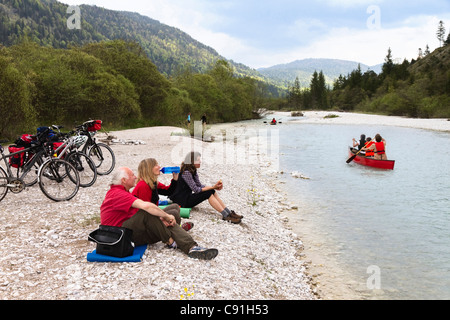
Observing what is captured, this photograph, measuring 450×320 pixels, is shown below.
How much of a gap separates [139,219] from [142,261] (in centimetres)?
72

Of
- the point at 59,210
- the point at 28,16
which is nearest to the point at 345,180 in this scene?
the point at 59,210

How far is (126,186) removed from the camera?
5562mm

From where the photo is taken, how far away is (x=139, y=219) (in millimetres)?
5629

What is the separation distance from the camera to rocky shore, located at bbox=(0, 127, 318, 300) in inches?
187

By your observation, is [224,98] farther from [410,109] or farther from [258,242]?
[258,242]

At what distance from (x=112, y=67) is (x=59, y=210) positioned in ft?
118

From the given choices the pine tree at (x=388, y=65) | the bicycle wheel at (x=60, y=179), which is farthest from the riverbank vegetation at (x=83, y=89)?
the pine tree at (x=388, y=65)

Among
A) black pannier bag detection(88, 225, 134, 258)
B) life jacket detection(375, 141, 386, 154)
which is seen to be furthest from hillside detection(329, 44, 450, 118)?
black pannier bag detection(88, 225, 134, 258)

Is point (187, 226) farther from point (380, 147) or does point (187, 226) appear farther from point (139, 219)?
point (380, 147)

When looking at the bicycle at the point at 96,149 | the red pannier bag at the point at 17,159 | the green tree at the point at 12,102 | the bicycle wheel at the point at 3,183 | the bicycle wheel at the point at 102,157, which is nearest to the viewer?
the bicycle wheel at the point at 3,183

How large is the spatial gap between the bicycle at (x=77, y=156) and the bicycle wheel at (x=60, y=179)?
0.64 m

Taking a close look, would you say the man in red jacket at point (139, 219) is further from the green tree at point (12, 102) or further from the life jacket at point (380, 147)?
the green tree at point (12, 102)

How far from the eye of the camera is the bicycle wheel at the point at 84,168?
34.2ft

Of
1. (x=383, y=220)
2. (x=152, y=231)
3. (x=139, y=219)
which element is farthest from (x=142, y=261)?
(x=383, y=220)
